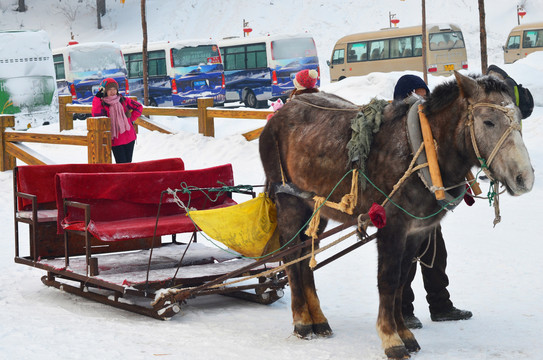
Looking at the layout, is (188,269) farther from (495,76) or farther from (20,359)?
(495,76)

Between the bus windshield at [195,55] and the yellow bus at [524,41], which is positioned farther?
the yellow bus at [524,41]

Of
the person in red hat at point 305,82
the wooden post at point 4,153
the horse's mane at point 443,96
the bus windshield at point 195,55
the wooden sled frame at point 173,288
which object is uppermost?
the bus windshield at point 195,55

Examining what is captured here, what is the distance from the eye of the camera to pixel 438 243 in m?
6.12

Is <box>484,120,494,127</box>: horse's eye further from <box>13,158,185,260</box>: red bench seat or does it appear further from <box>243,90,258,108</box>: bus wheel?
<box>243,90,258,108</box>: bus wheel

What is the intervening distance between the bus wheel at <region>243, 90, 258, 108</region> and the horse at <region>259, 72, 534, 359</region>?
20.6 m

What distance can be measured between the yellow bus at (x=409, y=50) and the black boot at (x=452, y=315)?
79.7 ft

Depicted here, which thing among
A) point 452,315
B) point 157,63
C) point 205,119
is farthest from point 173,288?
point 157,63

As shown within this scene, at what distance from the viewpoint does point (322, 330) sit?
18.9 ft

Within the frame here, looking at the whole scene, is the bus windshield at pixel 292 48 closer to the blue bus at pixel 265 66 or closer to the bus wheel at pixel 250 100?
the blue bus at pixel 265 66

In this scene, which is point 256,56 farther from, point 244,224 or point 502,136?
point 502,136

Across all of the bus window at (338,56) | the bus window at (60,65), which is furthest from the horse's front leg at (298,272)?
the bus window at (338,56)

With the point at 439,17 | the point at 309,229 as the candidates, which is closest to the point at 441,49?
the point at 439,17

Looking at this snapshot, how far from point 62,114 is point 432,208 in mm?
11437

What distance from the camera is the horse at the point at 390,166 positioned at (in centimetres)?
477
